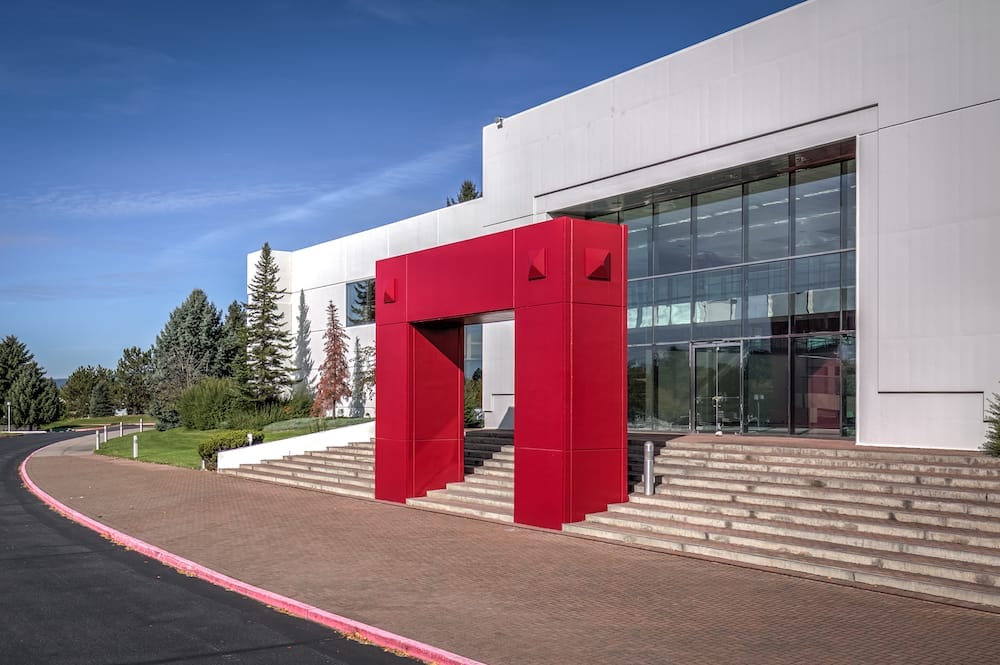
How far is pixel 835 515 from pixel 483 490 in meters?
7.60

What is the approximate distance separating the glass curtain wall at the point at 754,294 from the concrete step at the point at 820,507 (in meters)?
6.00

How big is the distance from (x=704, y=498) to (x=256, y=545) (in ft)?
24.4

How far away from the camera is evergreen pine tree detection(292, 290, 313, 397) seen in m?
43.2

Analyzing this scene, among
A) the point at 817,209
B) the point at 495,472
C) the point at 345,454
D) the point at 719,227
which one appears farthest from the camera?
the point at 345,454

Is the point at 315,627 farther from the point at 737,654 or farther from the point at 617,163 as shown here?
the point at 617,163

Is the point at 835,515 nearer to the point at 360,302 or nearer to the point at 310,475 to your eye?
the point at 310,475

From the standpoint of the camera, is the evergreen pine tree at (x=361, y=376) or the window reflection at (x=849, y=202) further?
the evergreen pine tree at (x=361, y=376)

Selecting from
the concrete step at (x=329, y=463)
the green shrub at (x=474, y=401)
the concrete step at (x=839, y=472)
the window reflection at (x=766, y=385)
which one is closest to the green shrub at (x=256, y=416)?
the green shrub at (x=474, y=401)

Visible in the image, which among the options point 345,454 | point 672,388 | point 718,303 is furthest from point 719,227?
point 345,454

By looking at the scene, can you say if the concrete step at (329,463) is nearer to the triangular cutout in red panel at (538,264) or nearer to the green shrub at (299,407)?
the triangular cutout in red panel at (538,264)

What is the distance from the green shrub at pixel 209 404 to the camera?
4416 cm

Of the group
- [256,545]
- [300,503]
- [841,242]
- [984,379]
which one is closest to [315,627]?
[256,545]

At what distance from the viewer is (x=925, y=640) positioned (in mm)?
8219

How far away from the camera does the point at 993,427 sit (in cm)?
1552
